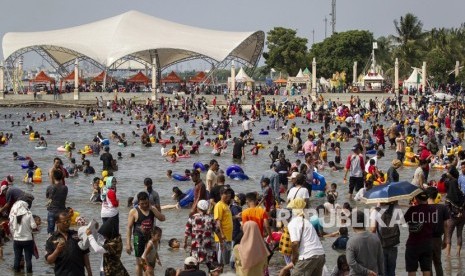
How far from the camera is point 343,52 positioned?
311 feet

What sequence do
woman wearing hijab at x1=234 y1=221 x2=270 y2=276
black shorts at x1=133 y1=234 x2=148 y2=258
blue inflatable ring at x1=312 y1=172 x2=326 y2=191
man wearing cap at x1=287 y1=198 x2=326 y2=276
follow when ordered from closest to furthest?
woman wearing hijab at x1=234 y1=221 x2=270 y2=276
man wearing cap at x1=287 y1=198 x2=326 y2=276
black shorts at x1=133 y1=234 x2=148 y2=258
blue inflatable ring at x1=312 y1=172 x2=326 y2=191

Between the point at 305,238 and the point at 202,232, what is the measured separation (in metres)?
1.99

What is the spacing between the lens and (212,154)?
31.6 meters

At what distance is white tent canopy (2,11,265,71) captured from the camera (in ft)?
267

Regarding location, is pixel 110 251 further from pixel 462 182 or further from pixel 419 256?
pixel 462 182

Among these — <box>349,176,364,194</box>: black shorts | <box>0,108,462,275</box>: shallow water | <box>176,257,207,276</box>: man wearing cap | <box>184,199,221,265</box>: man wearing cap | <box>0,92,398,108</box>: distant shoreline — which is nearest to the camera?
<box>176,257,207,276</box>: man wearing cap

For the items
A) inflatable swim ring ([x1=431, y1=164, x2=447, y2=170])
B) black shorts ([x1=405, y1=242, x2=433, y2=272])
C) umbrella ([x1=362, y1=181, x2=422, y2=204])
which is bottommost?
inflatable swim ring ([x1=431, y1=164, x2=447, y2=170])

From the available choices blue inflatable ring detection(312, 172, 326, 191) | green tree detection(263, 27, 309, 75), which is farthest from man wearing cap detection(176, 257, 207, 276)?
green tree detection(263, 27, 309, 75)

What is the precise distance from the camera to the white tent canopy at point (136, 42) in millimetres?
81375

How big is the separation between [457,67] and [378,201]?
2349 inches

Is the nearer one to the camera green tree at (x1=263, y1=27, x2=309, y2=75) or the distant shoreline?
the distant shoreline

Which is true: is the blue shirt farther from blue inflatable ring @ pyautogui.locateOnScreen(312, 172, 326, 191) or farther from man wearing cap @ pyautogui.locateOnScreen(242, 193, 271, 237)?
blue inflatable ring @ pyautogui.locateOnScreen(312, 172, 326, 191)

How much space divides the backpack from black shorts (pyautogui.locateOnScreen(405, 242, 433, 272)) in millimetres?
289

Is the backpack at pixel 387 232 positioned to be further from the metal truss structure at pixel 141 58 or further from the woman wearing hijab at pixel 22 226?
the metal truss structure at pixel 141 58
